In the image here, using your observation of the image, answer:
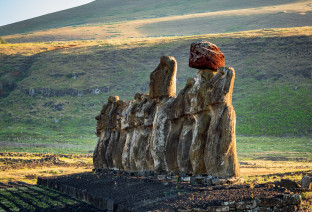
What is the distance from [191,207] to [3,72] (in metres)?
74.5

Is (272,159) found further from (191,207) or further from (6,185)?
(191,207)

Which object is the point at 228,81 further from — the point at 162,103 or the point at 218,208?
the point at 162,103

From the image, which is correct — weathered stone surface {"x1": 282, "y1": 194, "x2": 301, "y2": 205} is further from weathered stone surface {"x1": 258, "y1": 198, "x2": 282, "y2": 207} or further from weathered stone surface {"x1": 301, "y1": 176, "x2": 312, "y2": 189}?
weathered stone surface {"x1": 301, "y1": 176, "x2": 312, "y2": 189}

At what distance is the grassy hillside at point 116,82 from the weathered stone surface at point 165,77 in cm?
3038

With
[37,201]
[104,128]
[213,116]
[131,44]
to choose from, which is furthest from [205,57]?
[131,44]

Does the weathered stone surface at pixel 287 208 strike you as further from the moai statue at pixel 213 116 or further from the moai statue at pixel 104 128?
the moai statue at pixel 104 128

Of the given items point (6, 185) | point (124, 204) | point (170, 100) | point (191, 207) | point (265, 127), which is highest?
point (170, 100)

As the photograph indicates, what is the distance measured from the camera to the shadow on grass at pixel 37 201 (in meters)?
15.6

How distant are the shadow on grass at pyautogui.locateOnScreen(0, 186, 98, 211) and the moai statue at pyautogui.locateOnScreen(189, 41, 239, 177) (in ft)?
12.9

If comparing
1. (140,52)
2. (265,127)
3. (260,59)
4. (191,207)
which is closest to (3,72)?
(140,52)

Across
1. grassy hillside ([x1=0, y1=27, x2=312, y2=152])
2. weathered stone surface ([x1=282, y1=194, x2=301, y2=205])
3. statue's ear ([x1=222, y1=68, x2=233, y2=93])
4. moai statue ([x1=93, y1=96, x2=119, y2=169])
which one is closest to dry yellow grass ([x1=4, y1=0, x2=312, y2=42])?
grassy hillside ([x1=0, y1=27, x2=312, y2=152])

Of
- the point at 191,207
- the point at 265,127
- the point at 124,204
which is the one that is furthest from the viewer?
the point at 265,127

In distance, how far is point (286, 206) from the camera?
1000cm

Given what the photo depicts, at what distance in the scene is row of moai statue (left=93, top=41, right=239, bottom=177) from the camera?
488 inches
